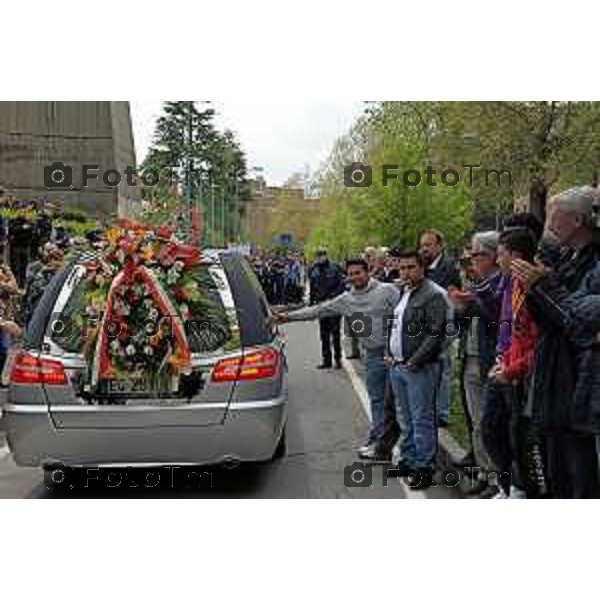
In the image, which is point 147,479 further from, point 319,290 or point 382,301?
point 319,290

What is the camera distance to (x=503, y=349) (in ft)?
18.5

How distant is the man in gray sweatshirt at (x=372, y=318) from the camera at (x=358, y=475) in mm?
239

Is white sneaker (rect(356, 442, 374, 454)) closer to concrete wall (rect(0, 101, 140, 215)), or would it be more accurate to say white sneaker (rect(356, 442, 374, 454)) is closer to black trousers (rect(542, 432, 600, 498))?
black trousers (rect(542, 432, 600, 498))

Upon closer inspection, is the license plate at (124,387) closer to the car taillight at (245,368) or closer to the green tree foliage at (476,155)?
the car taillight at (245,368)

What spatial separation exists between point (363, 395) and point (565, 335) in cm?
661

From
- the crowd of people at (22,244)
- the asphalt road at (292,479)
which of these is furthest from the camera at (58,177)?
the asphalt road at (292,479)

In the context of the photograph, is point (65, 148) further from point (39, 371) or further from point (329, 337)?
point (39, 371)

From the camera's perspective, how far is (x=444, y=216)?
43.3ft

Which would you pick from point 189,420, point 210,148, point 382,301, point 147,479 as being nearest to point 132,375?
point 189,420

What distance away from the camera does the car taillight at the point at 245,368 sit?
5980 mm

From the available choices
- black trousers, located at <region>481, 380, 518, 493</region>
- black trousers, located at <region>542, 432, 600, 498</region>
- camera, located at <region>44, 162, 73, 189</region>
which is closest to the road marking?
black trousers, located at <region>481, 380, 518, 493</region>

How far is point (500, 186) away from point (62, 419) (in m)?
12.4

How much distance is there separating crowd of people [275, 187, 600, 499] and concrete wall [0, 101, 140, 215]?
9337 millimetres

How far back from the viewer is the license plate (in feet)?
19.5
